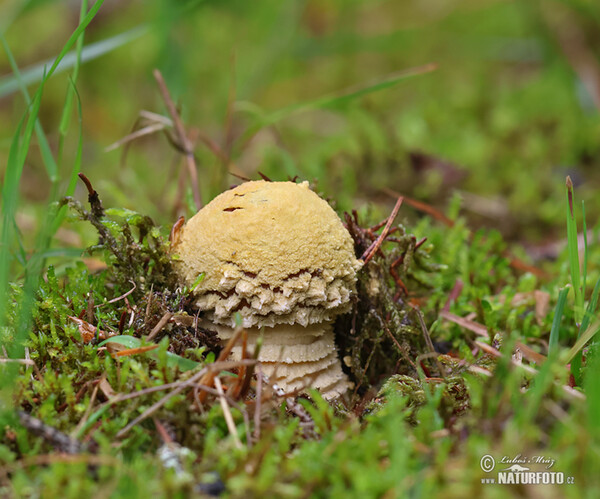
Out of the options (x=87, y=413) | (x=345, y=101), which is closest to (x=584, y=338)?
(x=87, y=413)

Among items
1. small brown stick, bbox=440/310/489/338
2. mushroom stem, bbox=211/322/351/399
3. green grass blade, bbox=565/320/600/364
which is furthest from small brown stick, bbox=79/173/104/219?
green grass blade, bbox=565/320/600/364

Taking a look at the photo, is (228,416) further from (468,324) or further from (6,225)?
(468,324)

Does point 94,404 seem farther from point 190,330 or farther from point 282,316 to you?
point 282,316

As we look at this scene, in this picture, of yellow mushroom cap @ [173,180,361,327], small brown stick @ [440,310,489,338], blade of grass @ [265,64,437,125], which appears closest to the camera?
yellow mushroom cap @ [173,180,361,327]

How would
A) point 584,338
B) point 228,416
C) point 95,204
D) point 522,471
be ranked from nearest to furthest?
point 522,471 < point 228,416 < point 584,338 < point 95,204

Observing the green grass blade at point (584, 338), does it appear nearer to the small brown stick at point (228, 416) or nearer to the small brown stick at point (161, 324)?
the small brown stick at point (228, 416)

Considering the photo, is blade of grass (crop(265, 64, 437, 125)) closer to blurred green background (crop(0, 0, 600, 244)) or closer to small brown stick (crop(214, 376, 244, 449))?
blurred green background (crop(0, 0, 600, 244))

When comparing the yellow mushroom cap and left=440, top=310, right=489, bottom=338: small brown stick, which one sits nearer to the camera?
the yellow mushroom cap
